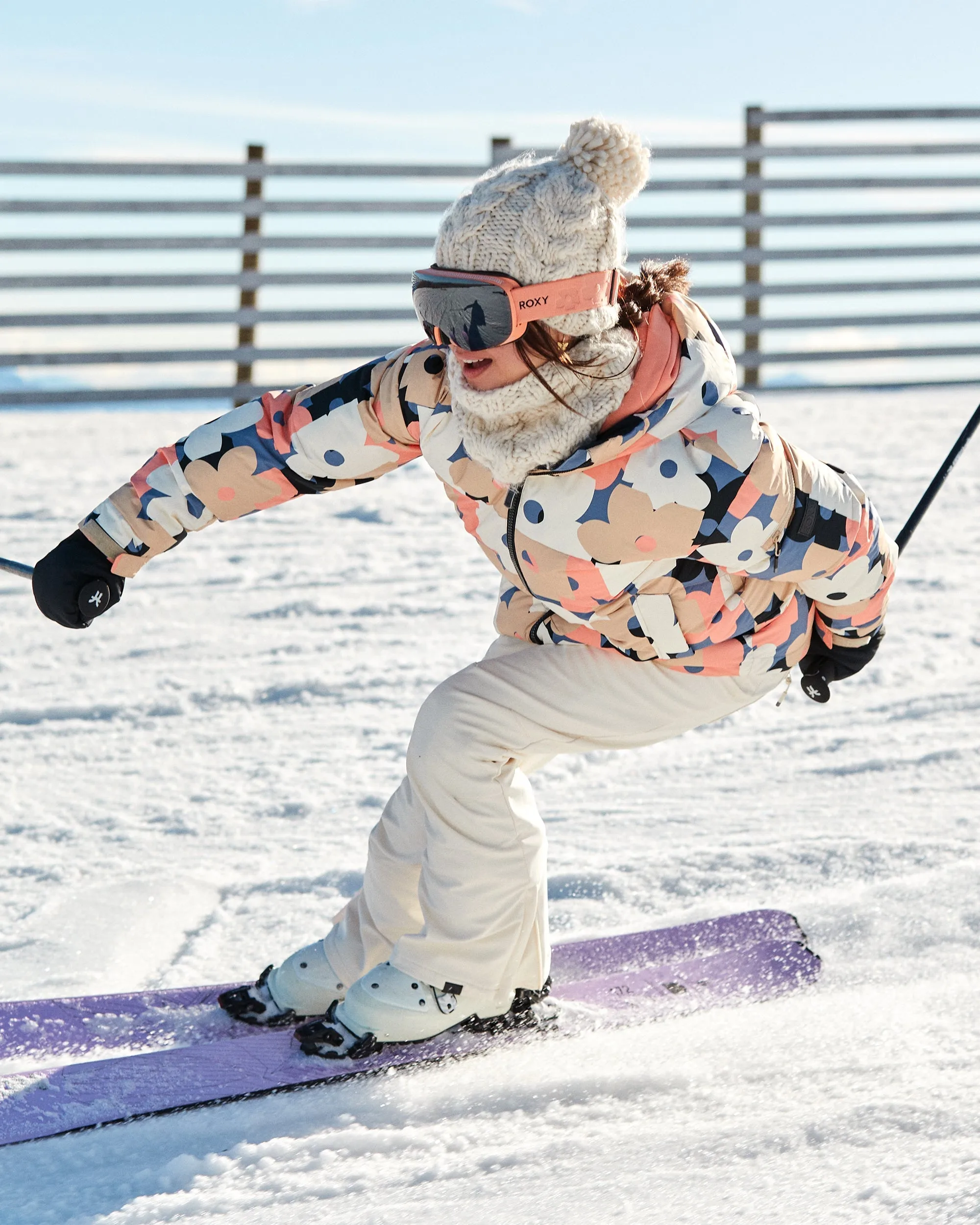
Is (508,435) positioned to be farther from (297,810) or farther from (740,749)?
(740,749)

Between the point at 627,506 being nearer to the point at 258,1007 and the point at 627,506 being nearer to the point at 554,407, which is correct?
the point at 554,407

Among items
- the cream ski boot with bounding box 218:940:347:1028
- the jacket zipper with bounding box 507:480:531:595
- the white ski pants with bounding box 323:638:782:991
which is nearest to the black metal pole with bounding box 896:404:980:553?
the white ski pants with bounding box 323:638:782:991

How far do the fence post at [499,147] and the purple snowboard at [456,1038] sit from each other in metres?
7.95

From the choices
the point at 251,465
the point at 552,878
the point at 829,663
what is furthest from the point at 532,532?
the point at 552,878

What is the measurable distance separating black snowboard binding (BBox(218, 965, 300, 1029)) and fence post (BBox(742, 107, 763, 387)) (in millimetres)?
8041

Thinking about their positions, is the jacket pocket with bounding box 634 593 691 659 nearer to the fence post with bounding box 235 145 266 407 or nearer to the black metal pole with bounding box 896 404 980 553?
the black metal pole with bounding box 896 404 980 553

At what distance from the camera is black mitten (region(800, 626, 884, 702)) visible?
1768mm

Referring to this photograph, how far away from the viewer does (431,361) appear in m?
1.58

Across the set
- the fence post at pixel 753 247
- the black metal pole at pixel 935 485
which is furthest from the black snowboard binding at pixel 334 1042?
the fence post at pixel 753 247

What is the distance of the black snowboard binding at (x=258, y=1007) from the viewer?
180 cm

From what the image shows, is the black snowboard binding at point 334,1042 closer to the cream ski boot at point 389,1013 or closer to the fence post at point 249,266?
the cream ski boot at point 389,1013

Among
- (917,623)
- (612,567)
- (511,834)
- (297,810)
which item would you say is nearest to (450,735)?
(511,834)

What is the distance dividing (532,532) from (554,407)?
0.52ft

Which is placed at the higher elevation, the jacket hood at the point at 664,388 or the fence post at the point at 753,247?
the fence post at the point at 753,247
